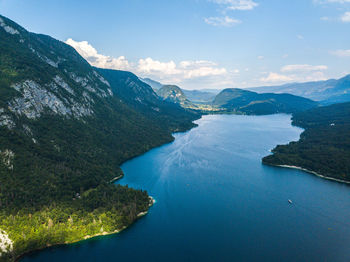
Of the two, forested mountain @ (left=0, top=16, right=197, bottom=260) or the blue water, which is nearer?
the blue water

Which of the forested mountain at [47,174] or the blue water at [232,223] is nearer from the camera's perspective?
the blue water at [232,223]

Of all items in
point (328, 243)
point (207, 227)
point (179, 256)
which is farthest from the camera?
point (207, 227)

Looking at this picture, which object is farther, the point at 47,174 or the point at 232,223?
the point at 47,174

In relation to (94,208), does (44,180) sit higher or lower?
higher

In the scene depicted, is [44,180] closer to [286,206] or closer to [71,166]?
[71,166]

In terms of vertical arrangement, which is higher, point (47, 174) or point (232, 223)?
point (47, 174)

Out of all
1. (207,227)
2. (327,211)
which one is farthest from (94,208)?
(327,211)

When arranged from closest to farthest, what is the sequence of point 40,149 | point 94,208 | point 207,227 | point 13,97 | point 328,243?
point 328,243, point 207,227, point 94,208, point 40,149, point 13,97

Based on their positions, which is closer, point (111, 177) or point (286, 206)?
point (286, 206)
